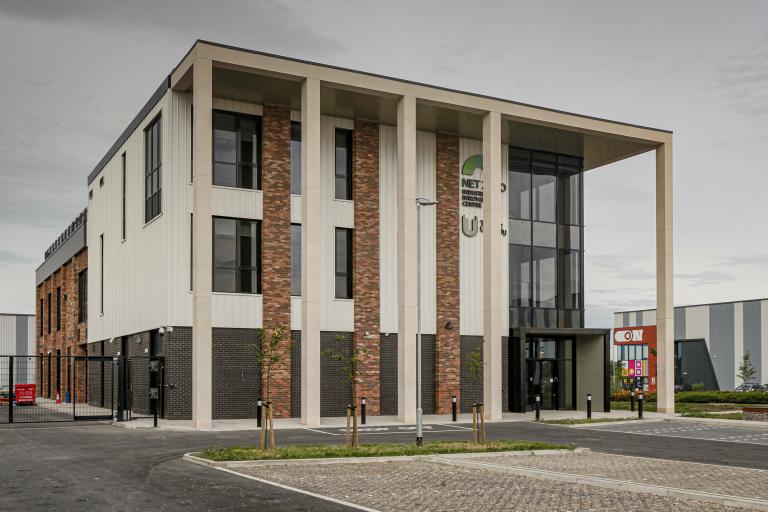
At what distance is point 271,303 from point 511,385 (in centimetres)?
1192

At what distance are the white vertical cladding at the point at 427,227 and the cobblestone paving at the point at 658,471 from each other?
1646 cm

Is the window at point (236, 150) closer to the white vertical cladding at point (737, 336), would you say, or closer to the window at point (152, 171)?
the window at point (152, 171)

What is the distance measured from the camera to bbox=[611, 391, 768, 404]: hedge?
46.1 metres

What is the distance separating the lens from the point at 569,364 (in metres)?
40.8

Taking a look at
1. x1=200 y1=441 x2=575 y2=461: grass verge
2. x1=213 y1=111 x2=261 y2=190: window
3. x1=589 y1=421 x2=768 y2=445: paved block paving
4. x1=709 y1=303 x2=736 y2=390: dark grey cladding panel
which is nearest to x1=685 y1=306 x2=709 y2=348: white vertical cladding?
x1=709 y1=303 x2=736 y2=390: dark grey cladding panel

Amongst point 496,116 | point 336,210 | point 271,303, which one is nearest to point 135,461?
point 271,303

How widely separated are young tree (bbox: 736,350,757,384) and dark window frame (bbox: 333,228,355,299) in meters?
52.0

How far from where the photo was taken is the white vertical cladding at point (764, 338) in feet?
257

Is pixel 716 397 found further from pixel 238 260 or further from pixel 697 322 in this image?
pixel 697 322

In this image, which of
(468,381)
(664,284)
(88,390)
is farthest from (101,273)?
(664,284)

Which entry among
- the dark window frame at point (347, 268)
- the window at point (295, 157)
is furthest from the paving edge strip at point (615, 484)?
the window at point (295, 157)

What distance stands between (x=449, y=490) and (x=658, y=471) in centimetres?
531

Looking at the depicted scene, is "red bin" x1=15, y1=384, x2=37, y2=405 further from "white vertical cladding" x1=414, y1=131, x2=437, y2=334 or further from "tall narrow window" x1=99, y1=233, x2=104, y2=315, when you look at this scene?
"white vertical cladding" x1=414, y1=131, x2=437, y2=334

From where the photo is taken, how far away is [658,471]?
1750 cm
